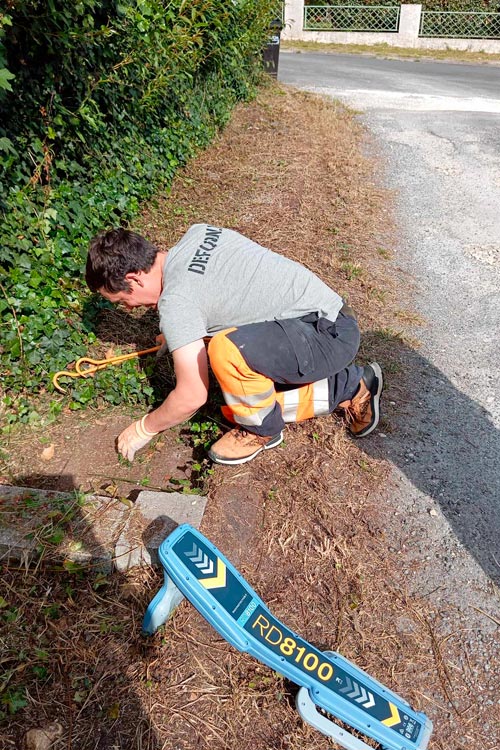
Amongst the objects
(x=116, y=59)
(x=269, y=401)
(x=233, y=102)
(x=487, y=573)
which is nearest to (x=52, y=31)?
(x=116, y=59)

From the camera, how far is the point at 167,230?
4.75 m

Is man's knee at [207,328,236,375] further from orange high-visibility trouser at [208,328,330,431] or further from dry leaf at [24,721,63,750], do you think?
dry leaf at [24,721,63,750]

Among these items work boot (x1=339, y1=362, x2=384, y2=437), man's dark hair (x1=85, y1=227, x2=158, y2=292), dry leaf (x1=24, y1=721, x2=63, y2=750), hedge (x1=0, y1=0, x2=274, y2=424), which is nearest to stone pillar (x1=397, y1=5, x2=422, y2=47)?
hedge (x1=0, y1=0, x2=274, y2=424)

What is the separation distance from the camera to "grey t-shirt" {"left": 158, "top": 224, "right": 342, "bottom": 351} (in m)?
2.26

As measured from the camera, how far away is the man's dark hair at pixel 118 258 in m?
2.31

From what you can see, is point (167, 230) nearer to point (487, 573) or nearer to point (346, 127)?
point (487, 573)

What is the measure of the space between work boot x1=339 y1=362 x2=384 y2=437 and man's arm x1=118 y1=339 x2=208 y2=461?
877mm

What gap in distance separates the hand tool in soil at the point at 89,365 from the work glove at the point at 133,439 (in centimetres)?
56

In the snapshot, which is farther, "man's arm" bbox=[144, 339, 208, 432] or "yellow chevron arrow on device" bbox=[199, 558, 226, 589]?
"man's arm" bbox=[144, 339, 208, 432]

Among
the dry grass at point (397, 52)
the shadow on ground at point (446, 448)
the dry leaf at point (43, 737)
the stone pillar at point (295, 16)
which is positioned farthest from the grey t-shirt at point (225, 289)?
the stone pillar at point (295, 16)

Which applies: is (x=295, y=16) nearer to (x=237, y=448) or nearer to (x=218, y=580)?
(x=237, y=448)

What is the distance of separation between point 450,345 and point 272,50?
8.92m

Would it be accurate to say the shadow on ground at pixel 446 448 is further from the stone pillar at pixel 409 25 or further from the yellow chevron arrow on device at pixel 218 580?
the stone pillar at pixel 409 25

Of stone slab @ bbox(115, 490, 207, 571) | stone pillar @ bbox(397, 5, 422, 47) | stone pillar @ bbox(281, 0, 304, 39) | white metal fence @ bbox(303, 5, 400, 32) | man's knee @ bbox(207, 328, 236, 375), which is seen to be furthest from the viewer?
stone pillar @ bbox(281, 0, 304, 39)
